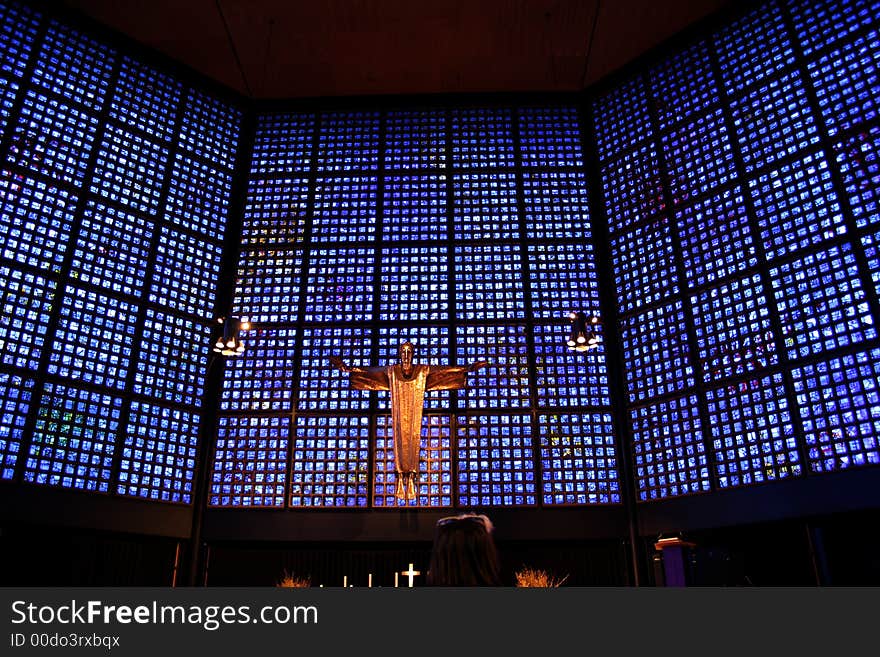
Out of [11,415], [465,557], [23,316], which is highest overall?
[23,316]

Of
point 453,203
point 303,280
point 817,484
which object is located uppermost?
point 453,203

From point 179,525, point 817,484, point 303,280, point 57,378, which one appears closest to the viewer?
point 817,484

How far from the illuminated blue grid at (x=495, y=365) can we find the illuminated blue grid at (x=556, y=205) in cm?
314

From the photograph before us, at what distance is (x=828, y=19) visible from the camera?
15055 millimetres

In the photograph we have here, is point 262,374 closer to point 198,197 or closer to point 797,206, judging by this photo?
point 198,197

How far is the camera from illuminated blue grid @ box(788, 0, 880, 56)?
14.5m

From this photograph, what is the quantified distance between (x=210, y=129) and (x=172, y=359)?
728cm

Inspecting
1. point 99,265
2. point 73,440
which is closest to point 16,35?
point 99,265

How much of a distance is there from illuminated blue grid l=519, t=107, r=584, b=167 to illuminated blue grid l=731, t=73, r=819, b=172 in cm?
462

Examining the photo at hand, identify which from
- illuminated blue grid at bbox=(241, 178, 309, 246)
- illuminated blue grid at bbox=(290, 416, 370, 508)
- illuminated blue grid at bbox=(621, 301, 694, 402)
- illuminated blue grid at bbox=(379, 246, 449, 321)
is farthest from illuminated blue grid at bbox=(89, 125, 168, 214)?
illuminated blue grid at bbox=(621, 301, 694, 402)

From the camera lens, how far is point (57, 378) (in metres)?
14.0

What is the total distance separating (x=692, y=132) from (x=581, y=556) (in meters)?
11.2

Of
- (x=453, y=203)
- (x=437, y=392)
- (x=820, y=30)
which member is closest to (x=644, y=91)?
(x=820, y=30)

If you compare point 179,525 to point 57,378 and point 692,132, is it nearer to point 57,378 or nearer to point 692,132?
point 57,378
